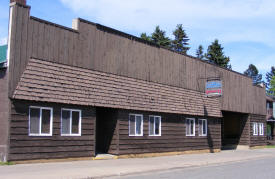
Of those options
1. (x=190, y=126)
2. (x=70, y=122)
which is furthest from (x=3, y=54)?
(x=190, y=126)

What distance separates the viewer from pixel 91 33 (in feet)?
60.1

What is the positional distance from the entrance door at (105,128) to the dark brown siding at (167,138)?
478 millimetres

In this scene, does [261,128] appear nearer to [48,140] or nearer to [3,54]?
[48,140]

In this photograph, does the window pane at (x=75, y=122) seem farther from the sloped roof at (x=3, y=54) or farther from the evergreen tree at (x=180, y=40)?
the evergreen tree at (x=180, y=40)

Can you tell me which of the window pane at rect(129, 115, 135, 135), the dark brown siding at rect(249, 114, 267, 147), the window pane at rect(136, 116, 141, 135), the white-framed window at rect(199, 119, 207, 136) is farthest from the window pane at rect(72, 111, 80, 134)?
the dark brown siding at rect(249, 114, 267, 147)

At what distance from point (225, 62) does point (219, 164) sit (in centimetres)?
4910

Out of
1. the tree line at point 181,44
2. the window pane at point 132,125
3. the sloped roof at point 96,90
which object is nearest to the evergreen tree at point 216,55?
the tree line at point 181,44

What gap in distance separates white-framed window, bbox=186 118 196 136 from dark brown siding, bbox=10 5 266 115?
7.73 feet

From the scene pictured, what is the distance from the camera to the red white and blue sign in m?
24.8

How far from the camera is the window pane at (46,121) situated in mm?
15414

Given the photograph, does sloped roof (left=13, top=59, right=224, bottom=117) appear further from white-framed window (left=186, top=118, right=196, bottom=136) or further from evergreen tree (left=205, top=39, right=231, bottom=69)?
evergreen tree (left=205, top=39, right=231, bottom=69)

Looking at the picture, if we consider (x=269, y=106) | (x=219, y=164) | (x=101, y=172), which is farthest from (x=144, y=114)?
(x=269, y=106)

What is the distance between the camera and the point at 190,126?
25109 millimetres

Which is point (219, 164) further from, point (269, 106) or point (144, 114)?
point (269, 106)
